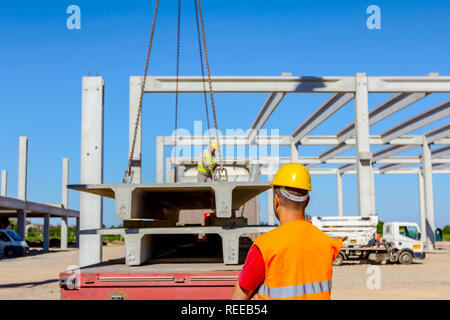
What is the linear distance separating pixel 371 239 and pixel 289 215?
1772 cm

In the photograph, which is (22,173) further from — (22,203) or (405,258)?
(405,258)

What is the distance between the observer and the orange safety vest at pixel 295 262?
237 centimetres

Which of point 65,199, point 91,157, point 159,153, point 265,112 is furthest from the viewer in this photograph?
point 65,199

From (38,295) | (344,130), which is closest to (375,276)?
(38,295)

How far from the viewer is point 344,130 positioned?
26156 mm

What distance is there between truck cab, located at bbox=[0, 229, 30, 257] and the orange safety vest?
96.7ft

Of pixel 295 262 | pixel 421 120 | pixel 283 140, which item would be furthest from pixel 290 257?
pixel 283 140

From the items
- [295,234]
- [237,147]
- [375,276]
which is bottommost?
[375,276]

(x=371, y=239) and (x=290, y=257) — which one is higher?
(x=290, y=257)

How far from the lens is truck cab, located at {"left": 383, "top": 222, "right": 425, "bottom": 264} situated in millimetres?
20188

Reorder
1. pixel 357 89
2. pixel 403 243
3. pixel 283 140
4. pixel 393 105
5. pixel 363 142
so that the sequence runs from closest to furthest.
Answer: pixel 357 89 < pixel 363 142 < pixel 403 243 < pixel 393 105 < pixel 283 140

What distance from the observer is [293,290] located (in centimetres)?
240
